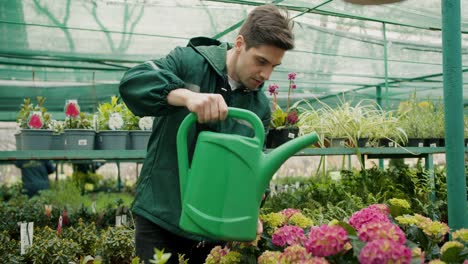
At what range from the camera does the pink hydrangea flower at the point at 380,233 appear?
787 mm

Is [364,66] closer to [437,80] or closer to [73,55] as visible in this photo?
[437,80]

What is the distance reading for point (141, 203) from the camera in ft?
4.87

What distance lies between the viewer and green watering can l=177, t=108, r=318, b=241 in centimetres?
87

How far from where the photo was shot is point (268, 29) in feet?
4.10

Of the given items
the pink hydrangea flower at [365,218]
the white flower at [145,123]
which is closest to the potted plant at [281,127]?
the white flower at [145,123]

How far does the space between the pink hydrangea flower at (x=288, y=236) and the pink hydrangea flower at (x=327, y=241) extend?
0.14m

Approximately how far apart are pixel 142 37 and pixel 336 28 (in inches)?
89.6

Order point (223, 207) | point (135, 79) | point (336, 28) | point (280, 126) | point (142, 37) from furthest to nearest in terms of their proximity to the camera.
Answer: point (336, 28) < point (142, 37) < point (280, 126) < point (135, 79) < point (223, 207)

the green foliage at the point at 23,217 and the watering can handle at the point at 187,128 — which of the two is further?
the green foliage at the point at 23,217

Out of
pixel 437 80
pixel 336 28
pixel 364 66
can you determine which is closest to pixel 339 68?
pixel 364 66

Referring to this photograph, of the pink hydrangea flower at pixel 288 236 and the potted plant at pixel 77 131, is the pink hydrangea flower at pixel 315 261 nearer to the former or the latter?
the pink hydrangea flower at pixel 288 236

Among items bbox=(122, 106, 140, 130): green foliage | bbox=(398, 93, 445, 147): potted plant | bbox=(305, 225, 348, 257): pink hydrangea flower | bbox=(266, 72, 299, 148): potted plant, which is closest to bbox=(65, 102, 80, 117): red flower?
bbox=(122, 106, 140, 130): green foliage

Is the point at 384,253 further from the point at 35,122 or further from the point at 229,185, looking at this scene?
the point at 35,122

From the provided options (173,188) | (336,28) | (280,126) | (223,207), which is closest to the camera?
(223,207)
